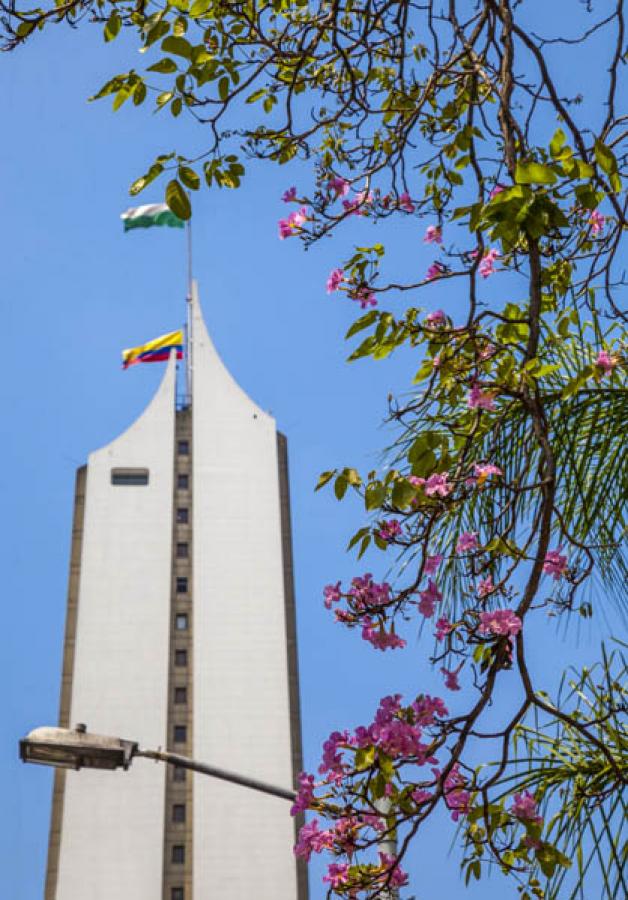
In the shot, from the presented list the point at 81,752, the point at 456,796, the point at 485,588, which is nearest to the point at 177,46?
the point at 485,588

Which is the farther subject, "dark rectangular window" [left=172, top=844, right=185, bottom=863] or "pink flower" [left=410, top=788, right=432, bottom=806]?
"dark rectangular window" [left=172, top=844, right=185, bottom=863]

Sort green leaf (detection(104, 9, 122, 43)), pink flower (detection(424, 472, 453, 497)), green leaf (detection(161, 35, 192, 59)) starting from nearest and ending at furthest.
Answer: pink flower (detection(424, 472, 453, 497)) → green leaf (detection(161, 35, 192, 59)) → green leaf (detection(104, 9, 122, 43))

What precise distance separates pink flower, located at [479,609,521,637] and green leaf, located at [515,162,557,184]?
2.94ft

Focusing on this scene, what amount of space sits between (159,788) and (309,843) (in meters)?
47.6

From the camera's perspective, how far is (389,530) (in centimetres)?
327

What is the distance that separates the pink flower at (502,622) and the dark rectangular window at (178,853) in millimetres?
47744

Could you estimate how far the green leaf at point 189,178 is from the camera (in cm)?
371

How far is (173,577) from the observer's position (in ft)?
179

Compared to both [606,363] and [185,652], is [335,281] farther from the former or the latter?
[185,652]

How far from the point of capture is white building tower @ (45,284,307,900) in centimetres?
4806

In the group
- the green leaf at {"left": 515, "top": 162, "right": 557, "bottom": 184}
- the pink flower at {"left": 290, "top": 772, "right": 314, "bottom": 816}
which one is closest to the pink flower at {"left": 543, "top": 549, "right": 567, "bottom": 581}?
the pink flower at {"left": 290, "top": 772, "right": 314, "bottom": 816}

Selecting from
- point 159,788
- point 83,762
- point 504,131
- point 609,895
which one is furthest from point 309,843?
point 159,788

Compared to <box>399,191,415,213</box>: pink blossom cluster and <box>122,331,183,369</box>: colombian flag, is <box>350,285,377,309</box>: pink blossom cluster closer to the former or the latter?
<box>399,191,415,213</box>: pink blossom cluster

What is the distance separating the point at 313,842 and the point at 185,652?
165 feet
